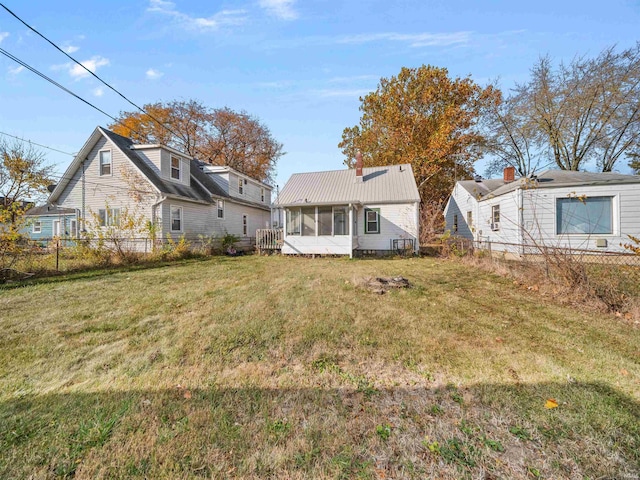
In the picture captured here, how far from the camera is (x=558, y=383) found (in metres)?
2.63

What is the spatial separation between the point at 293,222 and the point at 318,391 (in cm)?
1130

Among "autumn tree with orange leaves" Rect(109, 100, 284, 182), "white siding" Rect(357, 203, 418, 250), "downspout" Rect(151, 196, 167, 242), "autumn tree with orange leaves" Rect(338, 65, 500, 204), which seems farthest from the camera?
"autumn tree with orange leaves" Rect(109, 100, 284, 182)

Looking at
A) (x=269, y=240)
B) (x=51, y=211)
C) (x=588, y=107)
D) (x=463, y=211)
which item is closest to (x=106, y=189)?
(x=51, y=211)

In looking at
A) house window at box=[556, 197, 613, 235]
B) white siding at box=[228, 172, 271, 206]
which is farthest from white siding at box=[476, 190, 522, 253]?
white siding at box=[228, 172, 271, 206]

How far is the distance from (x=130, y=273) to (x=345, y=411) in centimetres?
906

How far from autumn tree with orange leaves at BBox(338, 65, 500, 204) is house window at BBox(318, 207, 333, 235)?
1058cm

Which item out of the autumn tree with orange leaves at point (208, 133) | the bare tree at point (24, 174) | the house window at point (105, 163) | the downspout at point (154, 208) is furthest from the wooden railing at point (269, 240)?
the autumn tree with orange leaves at point (208, 133)

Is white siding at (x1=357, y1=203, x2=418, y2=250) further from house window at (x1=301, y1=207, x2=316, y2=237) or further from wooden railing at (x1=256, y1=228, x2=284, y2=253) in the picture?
wooden railing at (x1=256, y1=228, x2=284, y2=253)

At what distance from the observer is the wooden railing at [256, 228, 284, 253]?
14.4m

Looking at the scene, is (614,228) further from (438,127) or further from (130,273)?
(130,273)

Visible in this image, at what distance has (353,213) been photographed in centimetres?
1394

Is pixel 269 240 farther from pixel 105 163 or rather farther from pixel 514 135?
pixel 514 135

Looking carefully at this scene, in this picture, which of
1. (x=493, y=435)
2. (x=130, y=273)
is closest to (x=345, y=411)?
(x=493, y=435)

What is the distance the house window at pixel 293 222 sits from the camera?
44.1 feet
